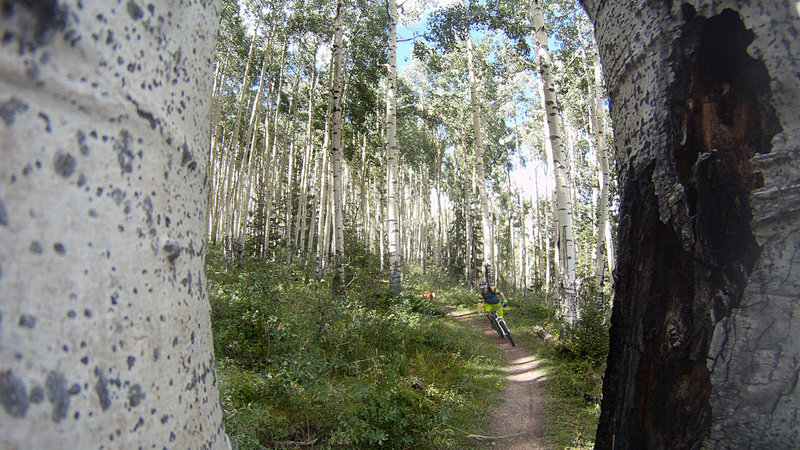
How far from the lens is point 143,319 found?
1.68 feet

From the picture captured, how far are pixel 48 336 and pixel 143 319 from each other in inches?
4.8

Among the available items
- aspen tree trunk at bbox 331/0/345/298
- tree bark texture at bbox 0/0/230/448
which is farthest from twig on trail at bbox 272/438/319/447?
aspen tree trunk at bbox 331/0/345/298

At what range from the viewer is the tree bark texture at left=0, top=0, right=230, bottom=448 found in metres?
0.38

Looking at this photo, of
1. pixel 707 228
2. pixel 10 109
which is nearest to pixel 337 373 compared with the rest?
pixel 707 228

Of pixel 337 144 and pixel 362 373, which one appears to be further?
pixel 337 144

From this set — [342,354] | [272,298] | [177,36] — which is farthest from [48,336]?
[272,298]

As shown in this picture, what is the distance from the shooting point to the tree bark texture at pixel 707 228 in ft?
2.68

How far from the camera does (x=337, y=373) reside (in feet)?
17.9

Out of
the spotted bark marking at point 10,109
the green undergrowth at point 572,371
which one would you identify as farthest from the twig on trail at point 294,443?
the spotted bark marking at point 10,109

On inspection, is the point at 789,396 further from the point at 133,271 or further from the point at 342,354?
the point at 342,354

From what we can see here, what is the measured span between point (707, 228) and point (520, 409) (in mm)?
5622

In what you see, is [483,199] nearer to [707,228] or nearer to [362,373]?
[362,373]

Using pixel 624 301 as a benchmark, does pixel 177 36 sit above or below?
above

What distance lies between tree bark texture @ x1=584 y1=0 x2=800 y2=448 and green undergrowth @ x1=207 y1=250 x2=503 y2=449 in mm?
3277
